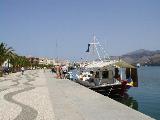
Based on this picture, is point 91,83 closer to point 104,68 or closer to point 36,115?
point 104,68

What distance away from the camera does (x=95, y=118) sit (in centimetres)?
1402

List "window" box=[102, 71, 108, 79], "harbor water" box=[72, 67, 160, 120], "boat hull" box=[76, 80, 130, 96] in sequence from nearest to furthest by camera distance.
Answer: "harbor water" box=[72, 67, 160, 120] → "boat hull" box=[76, 80, 130, 96] → "window" box=[102, 71, 108, 79]

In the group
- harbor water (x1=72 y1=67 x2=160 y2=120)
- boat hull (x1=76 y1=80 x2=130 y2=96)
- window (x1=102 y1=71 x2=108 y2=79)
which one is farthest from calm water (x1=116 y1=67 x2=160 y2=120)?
window (x1=102 y1=71 x2=108 y2=79)

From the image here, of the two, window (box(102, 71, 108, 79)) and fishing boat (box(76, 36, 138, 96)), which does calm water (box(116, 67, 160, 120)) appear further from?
window (box(102, 71, 108, 79))


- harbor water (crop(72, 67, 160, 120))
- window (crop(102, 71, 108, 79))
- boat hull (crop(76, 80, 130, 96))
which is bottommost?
harbor water (crop(72, 67, 160, 120))

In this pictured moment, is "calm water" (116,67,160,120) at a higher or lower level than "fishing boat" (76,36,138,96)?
lower

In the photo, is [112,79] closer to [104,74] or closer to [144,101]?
[104,74]

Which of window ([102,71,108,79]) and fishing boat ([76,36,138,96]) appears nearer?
fishing boat ([76,36,138,96])

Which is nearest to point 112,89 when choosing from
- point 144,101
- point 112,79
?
point 112,79

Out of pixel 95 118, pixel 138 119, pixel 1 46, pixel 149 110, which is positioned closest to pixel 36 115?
pixel 95 118

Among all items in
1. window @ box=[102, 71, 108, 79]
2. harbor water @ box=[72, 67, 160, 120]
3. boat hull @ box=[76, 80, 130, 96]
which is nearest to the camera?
harbor water @ box=[72, 67, 160, 120]

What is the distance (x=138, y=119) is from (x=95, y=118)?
1671 millimetres

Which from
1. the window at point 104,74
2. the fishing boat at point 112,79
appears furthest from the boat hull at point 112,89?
the window at point 104,74

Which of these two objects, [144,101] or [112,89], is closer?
[112,89]
